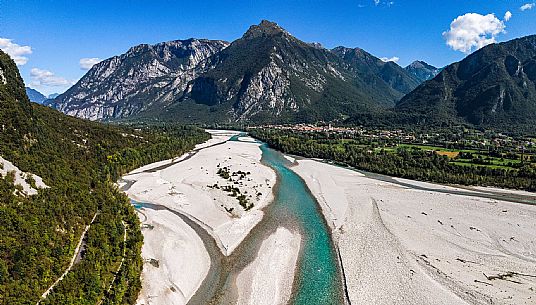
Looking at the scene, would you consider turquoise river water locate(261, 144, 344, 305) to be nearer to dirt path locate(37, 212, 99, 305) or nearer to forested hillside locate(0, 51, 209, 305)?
forested hillside locate(0, 51, 209, 305)

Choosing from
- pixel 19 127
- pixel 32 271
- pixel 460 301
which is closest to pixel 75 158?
pixel 19 127

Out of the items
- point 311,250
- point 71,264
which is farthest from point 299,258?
point 71,264

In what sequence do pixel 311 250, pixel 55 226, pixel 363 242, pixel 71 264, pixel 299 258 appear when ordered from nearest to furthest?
pixel 71 264, pixel 55 226, pixel 299 258, pixel 311 250, pixel 363 242

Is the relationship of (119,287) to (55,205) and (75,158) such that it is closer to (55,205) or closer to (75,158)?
(55,205)

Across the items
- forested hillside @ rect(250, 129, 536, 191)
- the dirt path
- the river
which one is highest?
forested hillside @ rect(250, 129, 536, 191)

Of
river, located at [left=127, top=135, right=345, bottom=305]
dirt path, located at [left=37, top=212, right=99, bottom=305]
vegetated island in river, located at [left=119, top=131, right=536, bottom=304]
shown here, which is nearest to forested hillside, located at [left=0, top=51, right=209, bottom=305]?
dirt path, located at [left=37, top=212, right=99, bottom=305]

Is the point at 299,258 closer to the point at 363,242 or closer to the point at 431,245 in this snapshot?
the point at 363,242
